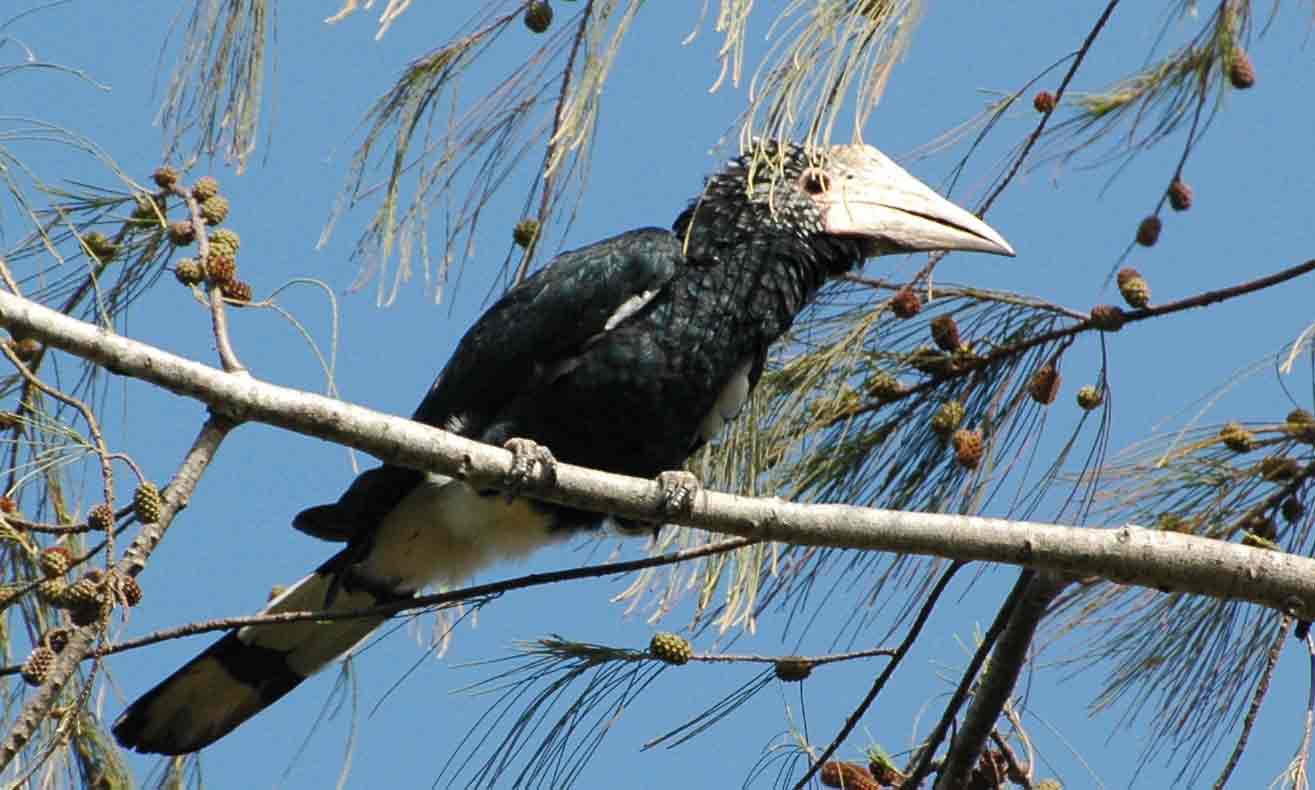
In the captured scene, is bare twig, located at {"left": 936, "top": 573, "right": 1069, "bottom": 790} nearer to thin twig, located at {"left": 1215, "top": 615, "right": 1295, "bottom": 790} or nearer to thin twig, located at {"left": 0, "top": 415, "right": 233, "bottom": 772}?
thin twig, located at {"left": 1215, "top": 615, "right": 1295, "bottom": 790}

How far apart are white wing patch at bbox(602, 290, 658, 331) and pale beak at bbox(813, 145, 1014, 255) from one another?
0.49m

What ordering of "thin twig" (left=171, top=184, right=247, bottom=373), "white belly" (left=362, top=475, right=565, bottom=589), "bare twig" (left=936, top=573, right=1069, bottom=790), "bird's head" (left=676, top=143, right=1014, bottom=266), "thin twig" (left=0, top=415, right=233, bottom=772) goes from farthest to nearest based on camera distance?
"bird's head" (left=676, top=143, right=1014, bottom=266) → "white belly" (left=362, top=475, right=565, bottom=589) → "bare twig" (left=936, top=573, right=1069, bottom=790) → "thin twig" (left=171, top=184, right=247, bottom=373) → "thin twig" (left=0, top=415, right=233, bottom=772)

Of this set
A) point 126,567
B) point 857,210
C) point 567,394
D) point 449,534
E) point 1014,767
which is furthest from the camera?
point 857,210

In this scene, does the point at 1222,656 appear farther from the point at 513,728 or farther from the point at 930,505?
the point at 513,728

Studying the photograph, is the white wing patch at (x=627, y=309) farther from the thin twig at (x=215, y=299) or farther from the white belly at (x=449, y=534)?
the thin twig at (x=215, y=299)

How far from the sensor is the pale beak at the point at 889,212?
12.2 feet

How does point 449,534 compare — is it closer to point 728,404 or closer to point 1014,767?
point 728,404

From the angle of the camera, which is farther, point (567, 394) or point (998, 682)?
point (567, 394)

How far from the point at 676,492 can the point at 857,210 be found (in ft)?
3.89

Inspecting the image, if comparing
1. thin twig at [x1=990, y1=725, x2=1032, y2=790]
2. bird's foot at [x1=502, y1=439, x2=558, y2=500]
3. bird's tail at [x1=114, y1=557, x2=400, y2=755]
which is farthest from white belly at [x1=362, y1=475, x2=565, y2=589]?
thin twig at [x1=990, y1=725, x2=1032, y2=790]

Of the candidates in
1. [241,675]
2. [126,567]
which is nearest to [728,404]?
[241,675]

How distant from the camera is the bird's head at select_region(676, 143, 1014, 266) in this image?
369cm

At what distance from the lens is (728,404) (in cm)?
344

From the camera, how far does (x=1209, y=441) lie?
3.04 m
